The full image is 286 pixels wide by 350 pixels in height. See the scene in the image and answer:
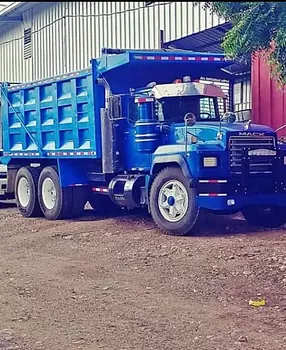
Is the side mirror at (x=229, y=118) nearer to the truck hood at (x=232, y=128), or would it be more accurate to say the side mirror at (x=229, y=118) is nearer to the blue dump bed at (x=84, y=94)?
the truck hood at (x=232, y=128)

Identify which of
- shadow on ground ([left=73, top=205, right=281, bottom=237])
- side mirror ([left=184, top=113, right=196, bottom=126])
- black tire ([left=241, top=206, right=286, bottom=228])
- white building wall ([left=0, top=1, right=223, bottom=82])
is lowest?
shadow on ground ([left=73, top=205, right=281, bottom=237])

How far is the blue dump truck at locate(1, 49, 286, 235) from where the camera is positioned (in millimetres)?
10289

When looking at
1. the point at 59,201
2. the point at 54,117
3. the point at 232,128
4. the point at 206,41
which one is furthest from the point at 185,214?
the point at 206,41

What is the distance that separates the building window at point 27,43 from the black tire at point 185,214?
16285 millimetres

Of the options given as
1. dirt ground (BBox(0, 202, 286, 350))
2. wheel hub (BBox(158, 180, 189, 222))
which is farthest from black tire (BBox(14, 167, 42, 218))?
wheel hub (BBox(158, 180, 189, 222))

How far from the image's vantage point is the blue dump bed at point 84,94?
38.9ft

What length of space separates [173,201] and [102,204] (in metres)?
3.61

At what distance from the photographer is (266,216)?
11.5 m

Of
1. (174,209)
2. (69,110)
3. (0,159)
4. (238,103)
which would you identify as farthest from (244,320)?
(0,159)

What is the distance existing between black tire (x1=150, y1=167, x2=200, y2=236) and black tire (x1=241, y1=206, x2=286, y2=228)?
1341 mm

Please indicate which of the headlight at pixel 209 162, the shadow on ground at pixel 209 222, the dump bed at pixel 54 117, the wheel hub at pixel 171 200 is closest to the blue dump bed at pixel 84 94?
the dump bed at pixel 54 117

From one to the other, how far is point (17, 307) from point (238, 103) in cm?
895

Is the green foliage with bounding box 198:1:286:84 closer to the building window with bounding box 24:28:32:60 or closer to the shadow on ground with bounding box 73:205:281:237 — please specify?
the shadow on ground with bounding box 73:205:281:237

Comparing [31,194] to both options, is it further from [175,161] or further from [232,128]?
[232,128]
